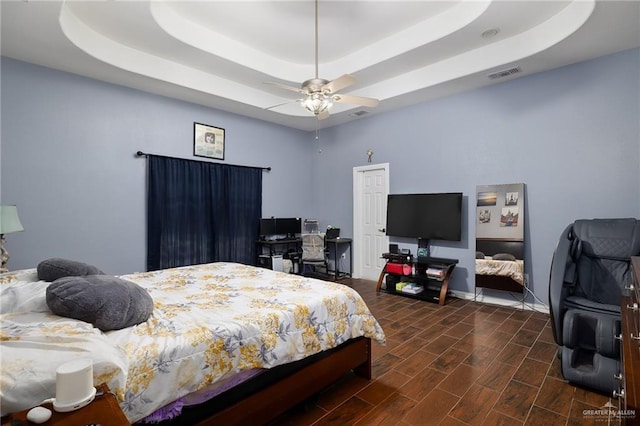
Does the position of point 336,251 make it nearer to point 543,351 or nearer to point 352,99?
point 352,99

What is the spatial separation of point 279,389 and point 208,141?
13.5ft

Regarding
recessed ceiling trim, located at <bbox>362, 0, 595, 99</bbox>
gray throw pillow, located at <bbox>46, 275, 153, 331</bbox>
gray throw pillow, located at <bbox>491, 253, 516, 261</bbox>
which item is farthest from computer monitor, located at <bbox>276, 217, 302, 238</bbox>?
gray throw pillow, located at <bbox>46, 275, 153, 331</bbox>

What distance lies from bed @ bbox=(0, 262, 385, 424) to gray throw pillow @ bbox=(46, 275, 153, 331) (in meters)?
0.05

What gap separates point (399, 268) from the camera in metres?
4.67

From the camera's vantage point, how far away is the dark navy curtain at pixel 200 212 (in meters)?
4.41

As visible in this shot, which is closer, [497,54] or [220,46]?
[497,54]

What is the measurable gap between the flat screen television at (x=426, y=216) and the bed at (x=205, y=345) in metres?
2.63

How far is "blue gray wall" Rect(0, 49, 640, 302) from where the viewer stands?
3.39 m

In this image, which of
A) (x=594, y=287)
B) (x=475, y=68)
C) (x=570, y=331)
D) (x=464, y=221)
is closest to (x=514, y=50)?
(x=475, y=68)

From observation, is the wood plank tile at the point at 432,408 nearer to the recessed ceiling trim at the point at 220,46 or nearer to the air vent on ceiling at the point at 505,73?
the air vent on ceiling at the point at 505,73

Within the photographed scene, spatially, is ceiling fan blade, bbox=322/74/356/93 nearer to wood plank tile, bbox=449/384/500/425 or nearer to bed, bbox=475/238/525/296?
wood plank tile, bbox=449/384/500/425

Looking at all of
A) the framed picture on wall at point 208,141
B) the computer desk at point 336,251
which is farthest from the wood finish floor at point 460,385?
the framed picture on wall at point 208,141

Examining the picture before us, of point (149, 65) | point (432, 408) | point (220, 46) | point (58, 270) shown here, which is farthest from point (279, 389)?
point (149, 65)

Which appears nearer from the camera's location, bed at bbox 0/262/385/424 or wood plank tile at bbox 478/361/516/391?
bed at bbox 0/262/385/424
